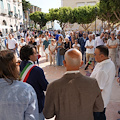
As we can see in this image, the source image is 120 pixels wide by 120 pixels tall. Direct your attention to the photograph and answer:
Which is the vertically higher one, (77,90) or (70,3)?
(70,3)

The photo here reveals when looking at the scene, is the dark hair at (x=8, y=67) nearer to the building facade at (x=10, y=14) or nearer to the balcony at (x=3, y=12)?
the building facade at (x=10, y=14)

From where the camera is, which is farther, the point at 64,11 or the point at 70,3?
the point at 70,3

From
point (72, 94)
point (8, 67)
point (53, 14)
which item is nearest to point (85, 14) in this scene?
point (53, 14)

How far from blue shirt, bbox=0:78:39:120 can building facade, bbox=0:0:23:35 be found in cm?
2812

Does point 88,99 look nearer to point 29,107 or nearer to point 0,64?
point 29,107

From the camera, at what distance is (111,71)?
223cm

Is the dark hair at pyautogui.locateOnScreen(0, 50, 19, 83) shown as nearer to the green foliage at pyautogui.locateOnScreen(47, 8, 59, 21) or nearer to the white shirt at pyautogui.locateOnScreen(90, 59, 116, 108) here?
the white shirt at pyautogui.locateOnScreen(90, 59, 116, 108)

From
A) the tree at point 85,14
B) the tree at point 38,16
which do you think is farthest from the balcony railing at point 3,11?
the tree at point 38,16

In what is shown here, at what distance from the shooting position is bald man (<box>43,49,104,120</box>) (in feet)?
4.63

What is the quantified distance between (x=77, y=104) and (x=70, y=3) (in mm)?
45338

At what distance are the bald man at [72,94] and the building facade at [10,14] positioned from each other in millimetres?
28087

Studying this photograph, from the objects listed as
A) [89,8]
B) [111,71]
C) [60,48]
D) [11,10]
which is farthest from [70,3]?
[111,71]

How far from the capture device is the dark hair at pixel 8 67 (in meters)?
1.29

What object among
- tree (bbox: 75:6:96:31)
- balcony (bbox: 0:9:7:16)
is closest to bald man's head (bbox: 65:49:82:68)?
tree (bbox: 75:6:96:31)
